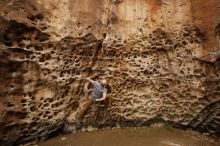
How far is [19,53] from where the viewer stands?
4348 mm

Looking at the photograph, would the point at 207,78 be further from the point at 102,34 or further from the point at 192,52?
the point at 102,34

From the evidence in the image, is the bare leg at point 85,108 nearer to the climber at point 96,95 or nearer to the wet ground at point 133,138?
the climber at point 96,95

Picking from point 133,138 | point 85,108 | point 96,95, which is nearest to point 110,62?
point 96,95

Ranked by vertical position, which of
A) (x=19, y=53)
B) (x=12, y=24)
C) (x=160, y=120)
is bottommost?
(x=160, y=120)

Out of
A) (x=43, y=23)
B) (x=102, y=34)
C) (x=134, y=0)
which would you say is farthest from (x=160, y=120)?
(x=43, y=23)

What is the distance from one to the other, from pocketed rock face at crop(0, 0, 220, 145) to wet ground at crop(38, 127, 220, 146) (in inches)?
9.4

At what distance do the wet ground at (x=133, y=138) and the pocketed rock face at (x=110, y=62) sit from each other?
238mm

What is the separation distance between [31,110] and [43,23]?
1.65 m

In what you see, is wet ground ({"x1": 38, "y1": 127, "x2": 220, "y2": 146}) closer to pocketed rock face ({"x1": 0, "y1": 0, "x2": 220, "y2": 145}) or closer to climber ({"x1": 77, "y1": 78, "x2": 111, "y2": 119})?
pocketed rock face ({"x1": 0, "y1": 0, "x2": 220, "y2": 145})

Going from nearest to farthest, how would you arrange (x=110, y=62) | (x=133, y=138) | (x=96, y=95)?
(x=133, y=138)
(x=96, y=95)
(x=110, y=62)

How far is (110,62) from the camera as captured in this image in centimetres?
552

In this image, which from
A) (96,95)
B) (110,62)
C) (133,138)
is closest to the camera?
(133,138)

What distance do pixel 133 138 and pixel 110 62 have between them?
5.67ft

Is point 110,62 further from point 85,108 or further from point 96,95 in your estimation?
point 85,108
